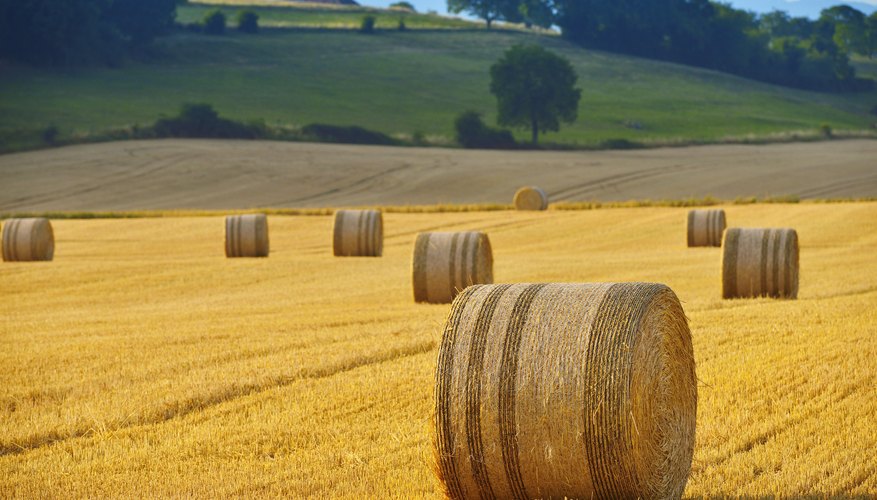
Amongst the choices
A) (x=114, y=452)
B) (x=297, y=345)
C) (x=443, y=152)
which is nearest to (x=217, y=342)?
(x=297, y=345)

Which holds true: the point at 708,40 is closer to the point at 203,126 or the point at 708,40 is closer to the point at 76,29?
the point at 203,126

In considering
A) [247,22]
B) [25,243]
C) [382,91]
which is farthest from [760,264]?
[247,22]

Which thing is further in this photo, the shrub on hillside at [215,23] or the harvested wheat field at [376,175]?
the shrub on hillside at [215,23]

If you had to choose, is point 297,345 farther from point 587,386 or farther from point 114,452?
point 587,386

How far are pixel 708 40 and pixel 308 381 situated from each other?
293 feet

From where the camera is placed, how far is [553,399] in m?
6.36

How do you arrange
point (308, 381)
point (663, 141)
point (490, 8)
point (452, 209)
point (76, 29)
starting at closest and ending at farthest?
point (308, 381) → point (452, 209) → point (663, 141) → point (76, 29) → point (490, 8)

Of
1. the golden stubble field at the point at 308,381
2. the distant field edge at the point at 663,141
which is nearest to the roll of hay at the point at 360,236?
the golden stubble field at the point at 308,381

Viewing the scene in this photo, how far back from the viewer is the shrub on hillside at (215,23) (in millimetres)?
86463

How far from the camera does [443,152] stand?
196ft

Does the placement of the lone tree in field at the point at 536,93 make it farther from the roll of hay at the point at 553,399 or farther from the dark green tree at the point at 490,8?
the roll of hay at the point at 553,399

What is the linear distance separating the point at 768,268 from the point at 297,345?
6.60 metres

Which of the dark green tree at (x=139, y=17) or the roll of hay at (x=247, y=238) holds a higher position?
A: the dark green tree at (x=139, y=17)

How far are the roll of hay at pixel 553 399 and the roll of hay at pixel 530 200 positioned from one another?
30022 millimetres
